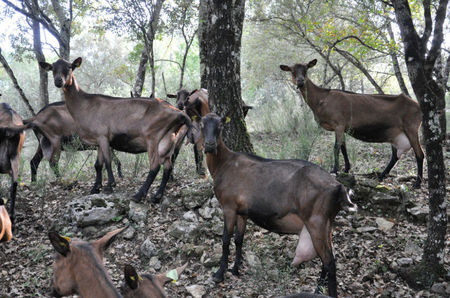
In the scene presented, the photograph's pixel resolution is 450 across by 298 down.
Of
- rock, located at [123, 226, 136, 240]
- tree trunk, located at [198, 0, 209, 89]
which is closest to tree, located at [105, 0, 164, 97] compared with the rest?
tree trunk, located at [198, 0, 209, 89]

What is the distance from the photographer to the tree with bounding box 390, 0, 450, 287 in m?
4.75

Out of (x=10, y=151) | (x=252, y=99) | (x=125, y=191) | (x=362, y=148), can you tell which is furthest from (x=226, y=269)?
(x=252, y=99)

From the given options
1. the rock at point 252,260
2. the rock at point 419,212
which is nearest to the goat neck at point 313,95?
the rock at point 419,212

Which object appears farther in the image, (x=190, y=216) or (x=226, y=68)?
(x=226, y=68)

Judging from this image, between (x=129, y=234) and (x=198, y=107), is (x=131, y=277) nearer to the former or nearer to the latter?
(x=129, y=234)

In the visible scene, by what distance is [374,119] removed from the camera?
26.8 feet

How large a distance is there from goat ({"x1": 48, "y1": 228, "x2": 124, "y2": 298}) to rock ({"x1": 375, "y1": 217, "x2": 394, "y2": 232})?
4414mm

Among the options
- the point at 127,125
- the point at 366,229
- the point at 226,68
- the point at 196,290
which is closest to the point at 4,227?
the point at 127,125

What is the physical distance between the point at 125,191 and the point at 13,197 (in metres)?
1.94

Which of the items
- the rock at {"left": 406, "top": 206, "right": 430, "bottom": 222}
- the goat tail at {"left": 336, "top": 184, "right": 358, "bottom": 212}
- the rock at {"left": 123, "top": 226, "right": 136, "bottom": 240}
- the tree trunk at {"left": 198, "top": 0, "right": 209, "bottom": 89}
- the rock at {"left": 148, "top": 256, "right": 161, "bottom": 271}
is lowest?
the rock at {"left": 148, "top": 256, "right": 161, "bottom": 271}

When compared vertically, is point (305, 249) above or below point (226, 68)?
below

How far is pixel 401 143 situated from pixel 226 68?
399cm

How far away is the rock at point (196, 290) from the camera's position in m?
5.03

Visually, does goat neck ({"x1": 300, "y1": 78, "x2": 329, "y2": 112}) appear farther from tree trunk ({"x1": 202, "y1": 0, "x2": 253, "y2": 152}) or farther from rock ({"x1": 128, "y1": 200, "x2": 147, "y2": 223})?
rock ({"x1": 128, "y1": 200, "x2": 147, "y2": 223})
